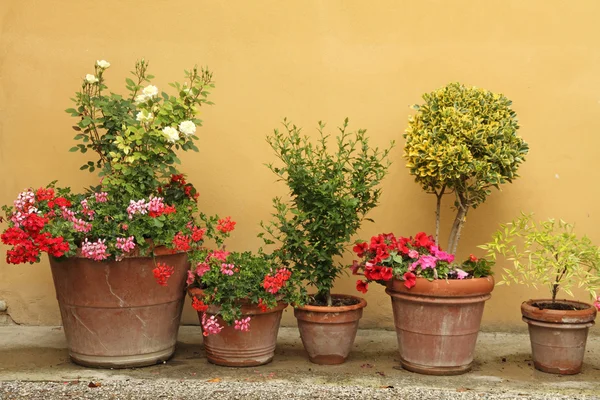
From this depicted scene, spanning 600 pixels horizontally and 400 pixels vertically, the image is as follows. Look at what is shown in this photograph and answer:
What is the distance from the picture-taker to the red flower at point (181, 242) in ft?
12.7

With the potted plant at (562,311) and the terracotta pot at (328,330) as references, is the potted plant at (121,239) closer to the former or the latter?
the terracotta pot at (328,330)

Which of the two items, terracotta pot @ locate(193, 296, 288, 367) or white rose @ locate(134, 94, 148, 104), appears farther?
white rose @ locate(134, 94, 148, 104)

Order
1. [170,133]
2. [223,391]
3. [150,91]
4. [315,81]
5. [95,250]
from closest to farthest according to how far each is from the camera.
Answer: [223,391] → [95,250] → [170,133] → [150,91] → [315,81]

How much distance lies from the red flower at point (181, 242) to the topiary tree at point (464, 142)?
131 cm

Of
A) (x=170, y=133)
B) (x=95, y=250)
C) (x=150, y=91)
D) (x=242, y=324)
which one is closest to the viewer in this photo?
(x=95, y=250)

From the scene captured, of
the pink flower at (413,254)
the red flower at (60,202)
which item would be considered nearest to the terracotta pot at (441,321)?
the pink flower at (413,254)

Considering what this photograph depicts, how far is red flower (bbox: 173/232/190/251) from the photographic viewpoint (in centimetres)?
388

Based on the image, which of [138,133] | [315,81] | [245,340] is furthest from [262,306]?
[315,81]

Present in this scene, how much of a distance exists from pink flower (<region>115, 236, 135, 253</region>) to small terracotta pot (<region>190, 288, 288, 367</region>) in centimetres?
46

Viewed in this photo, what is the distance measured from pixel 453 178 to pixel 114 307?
1935 millimetres

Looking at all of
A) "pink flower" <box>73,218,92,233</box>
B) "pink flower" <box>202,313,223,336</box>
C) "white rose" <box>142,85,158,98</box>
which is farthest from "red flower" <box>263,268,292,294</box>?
"white rose" <box>142,85,158,98</box>

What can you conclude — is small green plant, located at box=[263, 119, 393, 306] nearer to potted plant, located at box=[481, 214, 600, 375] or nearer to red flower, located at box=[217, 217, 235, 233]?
red flower, located at box=[217, 217, 235, 233]

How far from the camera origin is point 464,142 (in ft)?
13.5

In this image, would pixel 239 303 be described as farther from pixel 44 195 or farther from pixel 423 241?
pixel 44 195
